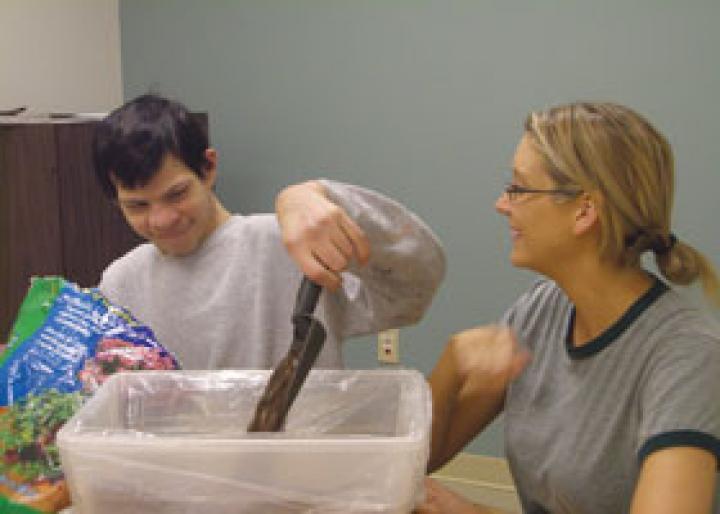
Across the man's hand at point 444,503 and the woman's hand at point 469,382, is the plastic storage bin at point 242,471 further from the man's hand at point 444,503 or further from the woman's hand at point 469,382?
the woman's hand at point 469,382

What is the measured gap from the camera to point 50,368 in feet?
2.73

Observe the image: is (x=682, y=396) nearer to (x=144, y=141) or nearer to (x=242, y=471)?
(x=242, y=471)

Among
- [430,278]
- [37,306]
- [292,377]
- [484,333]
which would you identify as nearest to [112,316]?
[37,306]

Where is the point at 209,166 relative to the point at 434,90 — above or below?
below

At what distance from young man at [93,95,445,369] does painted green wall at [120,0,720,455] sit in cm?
124

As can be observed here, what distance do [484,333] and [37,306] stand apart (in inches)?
26.0

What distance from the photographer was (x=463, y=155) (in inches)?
98.4

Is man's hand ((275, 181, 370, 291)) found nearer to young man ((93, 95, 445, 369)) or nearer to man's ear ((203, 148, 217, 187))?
young man ((93, 95, 445, 369))

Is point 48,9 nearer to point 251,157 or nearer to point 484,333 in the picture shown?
point 251,157

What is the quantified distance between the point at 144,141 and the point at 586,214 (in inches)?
26.4

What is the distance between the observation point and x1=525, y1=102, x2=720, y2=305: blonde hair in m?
1.12

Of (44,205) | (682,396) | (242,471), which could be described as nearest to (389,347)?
(44,205)

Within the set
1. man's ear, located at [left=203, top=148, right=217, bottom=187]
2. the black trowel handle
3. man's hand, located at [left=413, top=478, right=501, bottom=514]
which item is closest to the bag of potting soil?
the black trowel handle

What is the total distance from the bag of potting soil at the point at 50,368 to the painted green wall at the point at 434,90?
5.58 feet
